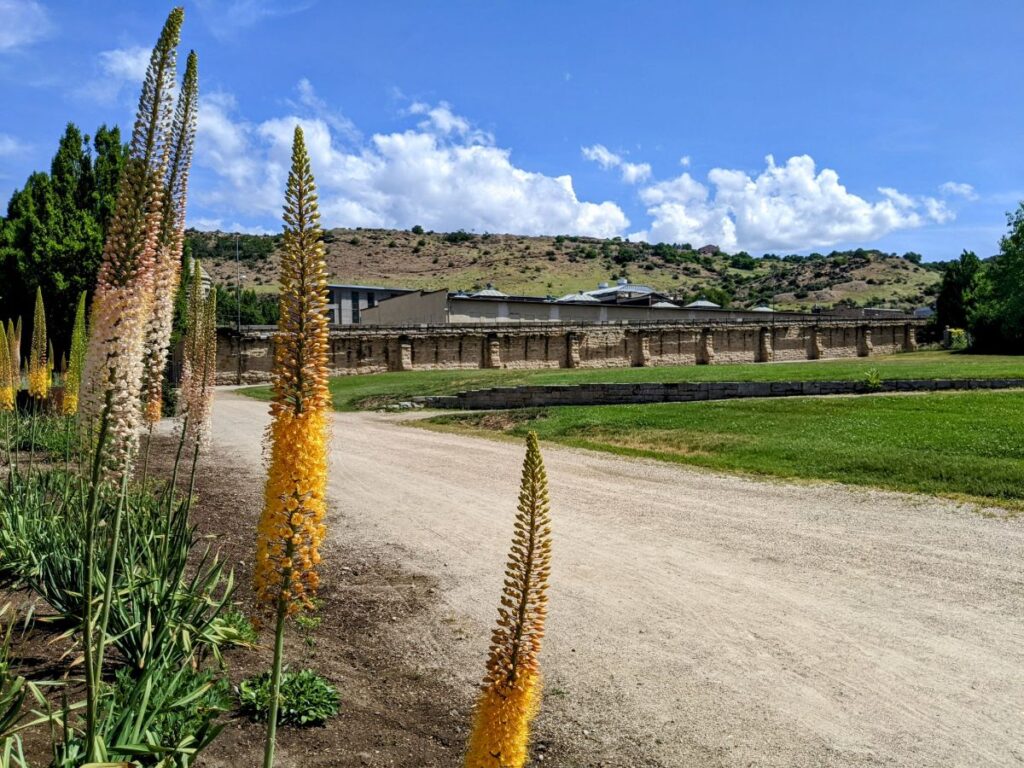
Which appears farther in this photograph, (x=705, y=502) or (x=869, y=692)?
(x=705, y=502)

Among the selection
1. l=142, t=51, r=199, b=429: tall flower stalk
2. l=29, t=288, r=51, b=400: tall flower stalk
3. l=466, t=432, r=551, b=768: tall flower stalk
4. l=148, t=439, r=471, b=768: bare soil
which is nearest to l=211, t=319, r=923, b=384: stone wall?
l=29, t=288, r=51, b=400: tall flower stalk

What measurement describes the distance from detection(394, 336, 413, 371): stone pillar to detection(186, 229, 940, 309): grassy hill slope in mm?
59105

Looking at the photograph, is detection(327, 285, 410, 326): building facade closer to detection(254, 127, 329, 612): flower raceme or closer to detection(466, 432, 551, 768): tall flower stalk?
detection(254, 127, 329, 612): flower raceme

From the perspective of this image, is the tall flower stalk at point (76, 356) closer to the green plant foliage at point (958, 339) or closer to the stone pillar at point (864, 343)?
the stone pillar at point (864, 343)

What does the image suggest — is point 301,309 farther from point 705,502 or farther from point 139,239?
point 705,502

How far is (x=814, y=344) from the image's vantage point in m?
66.3

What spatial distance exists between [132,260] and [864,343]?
73.5 meters

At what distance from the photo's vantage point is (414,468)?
16.8m

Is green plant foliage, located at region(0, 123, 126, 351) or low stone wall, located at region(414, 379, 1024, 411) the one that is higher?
green plant foliage, located at region(0, 123, 126, 351)

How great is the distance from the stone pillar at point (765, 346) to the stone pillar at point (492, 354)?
80.9 feet

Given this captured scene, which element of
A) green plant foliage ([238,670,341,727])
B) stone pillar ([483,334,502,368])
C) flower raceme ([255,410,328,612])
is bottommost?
green plant foliage ([238,670,341,727])

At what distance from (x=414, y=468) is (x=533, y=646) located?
14.6 metres

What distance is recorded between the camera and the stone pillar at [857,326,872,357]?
67.6m

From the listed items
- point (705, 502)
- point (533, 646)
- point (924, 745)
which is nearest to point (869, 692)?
point (924, 745)
